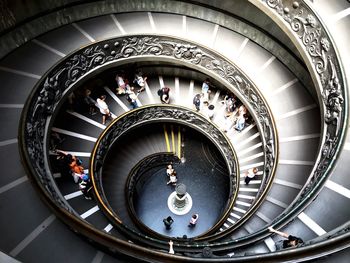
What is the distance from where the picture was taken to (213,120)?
12469mm

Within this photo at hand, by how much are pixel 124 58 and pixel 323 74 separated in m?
6.72

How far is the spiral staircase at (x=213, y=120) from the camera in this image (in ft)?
18.2

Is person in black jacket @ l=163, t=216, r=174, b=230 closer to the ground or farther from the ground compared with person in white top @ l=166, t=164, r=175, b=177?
closer to the ground

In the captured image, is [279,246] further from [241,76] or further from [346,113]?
[241,76]

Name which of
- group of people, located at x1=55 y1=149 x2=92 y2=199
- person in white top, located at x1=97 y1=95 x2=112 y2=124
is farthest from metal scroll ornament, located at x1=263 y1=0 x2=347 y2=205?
person in white top, located at x1=97 y1=95 x2=112 y2=124

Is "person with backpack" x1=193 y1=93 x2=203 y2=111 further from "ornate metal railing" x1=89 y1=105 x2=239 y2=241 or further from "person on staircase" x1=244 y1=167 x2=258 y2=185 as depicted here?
"person on staircase" x1=244 y1=167 x2=258 y2=185

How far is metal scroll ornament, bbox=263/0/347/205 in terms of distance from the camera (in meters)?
7.10

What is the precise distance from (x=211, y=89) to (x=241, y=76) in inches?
99.7

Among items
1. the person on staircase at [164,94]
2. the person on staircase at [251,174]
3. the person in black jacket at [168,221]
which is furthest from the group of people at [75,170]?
the person on staircase at [251,174]

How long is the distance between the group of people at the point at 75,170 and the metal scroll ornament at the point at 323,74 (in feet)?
19.9

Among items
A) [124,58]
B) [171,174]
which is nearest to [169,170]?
[171,174]

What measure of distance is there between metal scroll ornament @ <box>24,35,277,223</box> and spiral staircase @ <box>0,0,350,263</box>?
0.12 m

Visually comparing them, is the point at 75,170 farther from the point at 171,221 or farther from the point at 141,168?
the point at 171,221

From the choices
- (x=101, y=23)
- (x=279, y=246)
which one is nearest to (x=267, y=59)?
(x=101, y=23)
